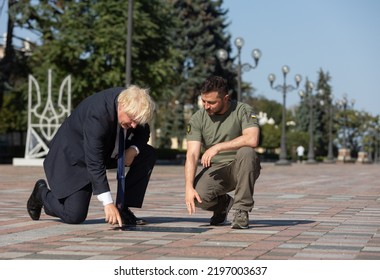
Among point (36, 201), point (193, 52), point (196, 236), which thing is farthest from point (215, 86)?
point (193, 52)

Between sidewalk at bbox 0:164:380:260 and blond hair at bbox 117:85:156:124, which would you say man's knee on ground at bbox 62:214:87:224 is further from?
blond hair at bbox 117:85:156:124

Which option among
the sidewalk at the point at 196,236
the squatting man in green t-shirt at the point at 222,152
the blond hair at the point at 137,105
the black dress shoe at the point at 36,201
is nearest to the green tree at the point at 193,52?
the sidewalk at the point at 196,236

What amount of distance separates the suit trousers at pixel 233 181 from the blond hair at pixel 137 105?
113 cm

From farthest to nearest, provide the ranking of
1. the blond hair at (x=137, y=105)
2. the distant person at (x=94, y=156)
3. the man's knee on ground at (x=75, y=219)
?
the man's knee on ground at (x=75, y=219), the distant person at (x=94, y=156), the blond hair at (x=137, y=105)

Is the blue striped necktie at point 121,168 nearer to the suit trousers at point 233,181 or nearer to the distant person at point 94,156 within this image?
the distant person at point 94,156

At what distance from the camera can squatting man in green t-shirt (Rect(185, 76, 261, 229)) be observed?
309 inches

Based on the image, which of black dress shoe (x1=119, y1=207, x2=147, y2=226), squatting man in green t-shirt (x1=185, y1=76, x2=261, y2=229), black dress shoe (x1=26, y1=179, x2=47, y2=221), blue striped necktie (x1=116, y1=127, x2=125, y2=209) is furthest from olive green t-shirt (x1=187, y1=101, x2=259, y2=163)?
black dress shoe (x1=26, y1=179, x2=47, y2=221)

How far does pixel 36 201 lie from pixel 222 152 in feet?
6.41

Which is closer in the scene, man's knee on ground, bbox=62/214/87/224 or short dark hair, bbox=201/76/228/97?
short dark hair, bbox=201/76/228/97

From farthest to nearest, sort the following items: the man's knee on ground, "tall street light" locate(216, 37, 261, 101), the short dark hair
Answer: "tall street light" locate(216, 37, 261, 101), the man's knee on ground, the short dark hair

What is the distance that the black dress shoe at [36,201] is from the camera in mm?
8555

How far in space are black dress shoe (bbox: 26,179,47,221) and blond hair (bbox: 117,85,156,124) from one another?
5.50 feet

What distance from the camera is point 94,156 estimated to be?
7.52m
